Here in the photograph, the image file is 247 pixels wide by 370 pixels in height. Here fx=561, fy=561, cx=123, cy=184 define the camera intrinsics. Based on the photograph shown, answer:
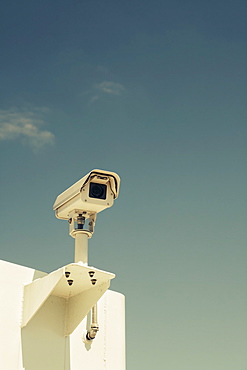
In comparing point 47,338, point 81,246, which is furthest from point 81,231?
point 47,338

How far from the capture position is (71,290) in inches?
431

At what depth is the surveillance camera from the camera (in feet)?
35.3

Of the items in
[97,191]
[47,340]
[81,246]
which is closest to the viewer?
[47,340]

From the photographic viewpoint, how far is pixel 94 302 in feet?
34.9

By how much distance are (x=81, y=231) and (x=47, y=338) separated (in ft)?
6.96

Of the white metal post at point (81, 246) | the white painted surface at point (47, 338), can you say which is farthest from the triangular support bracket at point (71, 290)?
the white metal post at point (81, 246)

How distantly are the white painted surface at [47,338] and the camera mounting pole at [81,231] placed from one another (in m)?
0.91

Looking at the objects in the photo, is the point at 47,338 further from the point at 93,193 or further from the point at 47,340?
the point at 93,193

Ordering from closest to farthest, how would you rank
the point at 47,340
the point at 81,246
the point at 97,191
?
1. the point at 47,340
2. the point at 81,246
3. the point at 97,191

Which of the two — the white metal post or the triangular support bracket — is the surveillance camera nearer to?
the white metal post

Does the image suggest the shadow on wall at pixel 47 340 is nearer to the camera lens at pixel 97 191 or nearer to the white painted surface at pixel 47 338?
the white painted surface at pixel 47 338

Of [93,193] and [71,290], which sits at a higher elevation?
[93,193]

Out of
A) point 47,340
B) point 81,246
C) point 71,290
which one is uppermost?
point 81,246

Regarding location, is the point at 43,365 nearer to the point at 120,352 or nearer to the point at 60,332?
the point at 60,332
